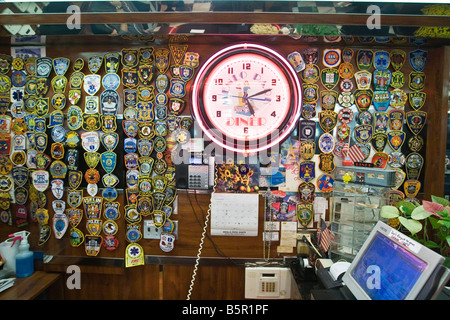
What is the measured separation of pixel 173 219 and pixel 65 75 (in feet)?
4.57

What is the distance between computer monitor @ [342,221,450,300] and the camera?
0.76 m

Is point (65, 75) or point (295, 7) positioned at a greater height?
point (295, 7)

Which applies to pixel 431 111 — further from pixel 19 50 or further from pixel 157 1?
pixel 19 50

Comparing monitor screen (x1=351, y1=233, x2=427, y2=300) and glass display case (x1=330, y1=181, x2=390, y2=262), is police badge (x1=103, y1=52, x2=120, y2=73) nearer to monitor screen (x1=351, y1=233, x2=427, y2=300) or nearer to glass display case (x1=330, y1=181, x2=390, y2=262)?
glass display case (x1=330, y1=181, x2=390, y2=262)

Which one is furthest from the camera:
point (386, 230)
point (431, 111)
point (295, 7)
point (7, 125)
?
point (7, 125)

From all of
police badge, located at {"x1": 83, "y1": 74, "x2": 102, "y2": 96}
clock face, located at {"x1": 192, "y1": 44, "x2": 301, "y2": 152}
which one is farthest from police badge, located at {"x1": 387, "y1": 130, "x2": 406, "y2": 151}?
A: police badge, located at {"x1": 83, "y1": 74, "x2": 102, "y2": 96}

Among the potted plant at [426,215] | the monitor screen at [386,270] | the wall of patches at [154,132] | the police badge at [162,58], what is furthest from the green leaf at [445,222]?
the police badge at [162,58]

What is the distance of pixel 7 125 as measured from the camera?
171cm

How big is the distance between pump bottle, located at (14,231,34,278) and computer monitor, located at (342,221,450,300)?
2153 millimetres

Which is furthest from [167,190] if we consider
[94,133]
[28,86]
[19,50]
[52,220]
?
[19,50]

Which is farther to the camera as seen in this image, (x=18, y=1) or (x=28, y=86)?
(x=28, y=86)

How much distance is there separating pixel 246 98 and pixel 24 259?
201cm

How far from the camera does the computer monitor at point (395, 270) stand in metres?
0.76

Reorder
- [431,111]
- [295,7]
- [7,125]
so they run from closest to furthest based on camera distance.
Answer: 1. [295,7]
2. [431,111]
3. [7,125]
